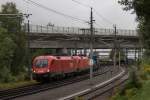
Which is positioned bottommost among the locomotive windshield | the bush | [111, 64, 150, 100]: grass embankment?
the bush

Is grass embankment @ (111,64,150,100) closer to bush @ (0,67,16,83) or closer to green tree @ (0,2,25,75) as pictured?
bush @ (0,67,16,83)

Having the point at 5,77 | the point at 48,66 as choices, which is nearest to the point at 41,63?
the point at 48,66

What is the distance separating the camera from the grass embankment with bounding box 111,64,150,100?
91.1 feet

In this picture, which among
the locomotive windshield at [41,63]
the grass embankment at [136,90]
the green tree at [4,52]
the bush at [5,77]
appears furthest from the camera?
the bush at [5,77]

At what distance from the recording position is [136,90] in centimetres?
3275

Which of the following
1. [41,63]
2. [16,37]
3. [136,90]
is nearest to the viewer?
[136,90]

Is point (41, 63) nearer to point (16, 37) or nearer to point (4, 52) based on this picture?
point (4, 52)

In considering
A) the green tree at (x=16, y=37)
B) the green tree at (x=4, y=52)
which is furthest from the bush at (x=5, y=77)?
the green tree at (x=16, y=37)

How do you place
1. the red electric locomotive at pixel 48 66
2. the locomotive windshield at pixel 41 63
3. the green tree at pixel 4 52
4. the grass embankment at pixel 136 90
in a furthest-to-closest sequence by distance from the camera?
the green tree at pixel 4 52 < the locomotive windshield at pixel 41 63 < the red electric locomotive at pixel 48 66 < the grass embankment at pixel 136 90

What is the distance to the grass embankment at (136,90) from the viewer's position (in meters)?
27.8

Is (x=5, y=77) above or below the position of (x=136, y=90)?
below

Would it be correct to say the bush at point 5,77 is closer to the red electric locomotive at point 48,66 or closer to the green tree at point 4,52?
the green tree at point 4,52

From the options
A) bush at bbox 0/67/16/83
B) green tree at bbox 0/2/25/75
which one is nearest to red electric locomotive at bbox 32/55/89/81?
bush at bbox 0/67/16/83

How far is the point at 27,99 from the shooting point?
38.5m
